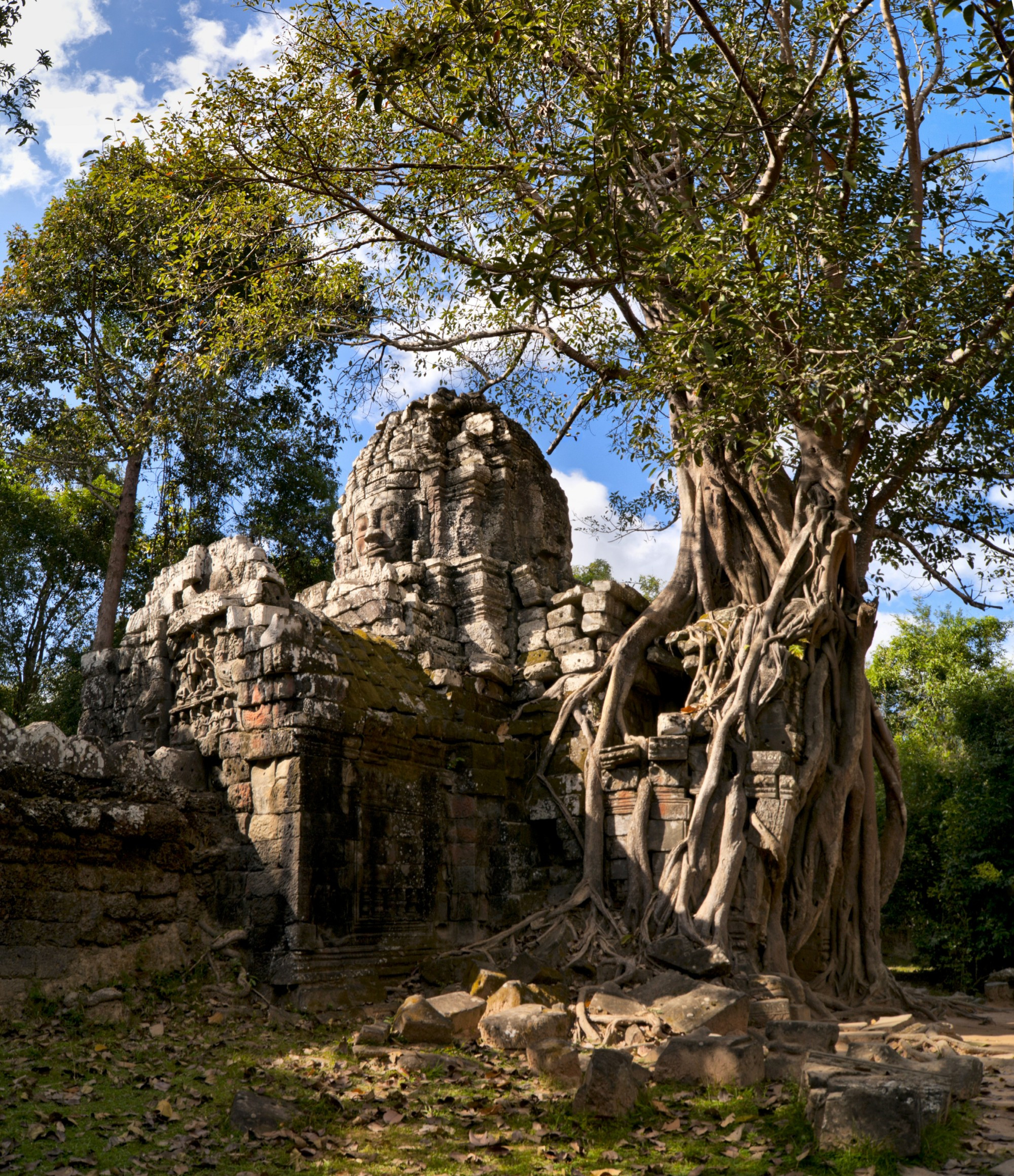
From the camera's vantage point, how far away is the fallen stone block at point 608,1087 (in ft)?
14.5

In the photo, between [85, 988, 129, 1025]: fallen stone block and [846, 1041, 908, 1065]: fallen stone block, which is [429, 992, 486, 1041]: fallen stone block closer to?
[85, 988, 129, 1025]: fallen stone block

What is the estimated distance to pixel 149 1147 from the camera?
13.0 ft

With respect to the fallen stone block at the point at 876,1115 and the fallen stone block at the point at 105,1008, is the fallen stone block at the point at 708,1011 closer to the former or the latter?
the fallen stone block at the point at 876,1115

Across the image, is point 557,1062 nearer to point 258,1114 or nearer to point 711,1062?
point 711,1062

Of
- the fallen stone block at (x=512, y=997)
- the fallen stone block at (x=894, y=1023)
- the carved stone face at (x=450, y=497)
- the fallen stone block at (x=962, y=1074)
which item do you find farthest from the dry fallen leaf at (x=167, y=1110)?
the carved stone face at (x=450, y=497)

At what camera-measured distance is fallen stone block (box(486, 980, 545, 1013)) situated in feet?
19.8

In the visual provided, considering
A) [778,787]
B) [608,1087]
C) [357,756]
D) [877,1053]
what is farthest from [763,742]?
[608,1087]

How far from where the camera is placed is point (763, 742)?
25.6 ft

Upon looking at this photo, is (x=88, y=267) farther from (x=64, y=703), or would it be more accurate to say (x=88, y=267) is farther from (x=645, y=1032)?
(x=645, y=1032)

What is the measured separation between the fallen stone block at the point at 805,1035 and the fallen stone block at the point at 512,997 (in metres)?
1.32

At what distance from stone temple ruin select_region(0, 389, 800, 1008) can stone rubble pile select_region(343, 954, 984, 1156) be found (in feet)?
3.23

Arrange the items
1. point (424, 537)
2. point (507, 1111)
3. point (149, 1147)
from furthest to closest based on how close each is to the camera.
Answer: point (424, 537), point (507, 1111), point (149, 1147)

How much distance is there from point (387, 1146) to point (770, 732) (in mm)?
4612

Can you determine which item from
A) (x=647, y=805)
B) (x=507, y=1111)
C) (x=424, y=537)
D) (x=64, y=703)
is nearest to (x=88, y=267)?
(x=64, y=703)
